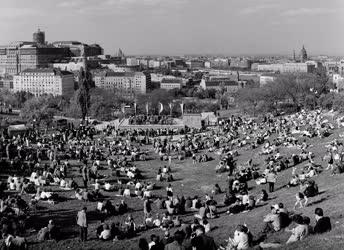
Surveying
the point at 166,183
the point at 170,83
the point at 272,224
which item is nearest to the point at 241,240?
the point at 272,224

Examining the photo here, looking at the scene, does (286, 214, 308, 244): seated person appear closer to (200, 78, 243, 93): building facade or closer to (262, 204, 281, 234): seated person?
(262, 204, 281, 234): seated person

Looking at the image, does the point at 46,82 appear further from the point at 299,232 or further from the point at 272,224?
the point at 299,232

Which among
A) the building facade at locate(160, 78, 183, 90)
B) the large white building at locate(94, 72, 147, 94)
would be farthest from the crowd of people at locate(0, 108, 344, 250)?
the building facade at locate(160, 78, 183, 90)

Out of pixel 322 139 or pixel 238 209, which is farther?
pixel 322 139

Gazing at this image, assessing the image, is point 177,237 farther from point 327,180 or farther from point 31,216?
point 327,180

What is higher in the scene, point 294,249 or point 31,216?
point 294,249

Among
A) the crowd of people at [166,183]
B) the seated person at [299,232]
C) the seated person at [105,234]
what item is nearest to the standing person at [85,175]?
the crowd of people at [166,183]

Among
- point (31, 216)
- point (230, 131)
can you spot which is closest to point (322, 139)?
point (230, 131)
